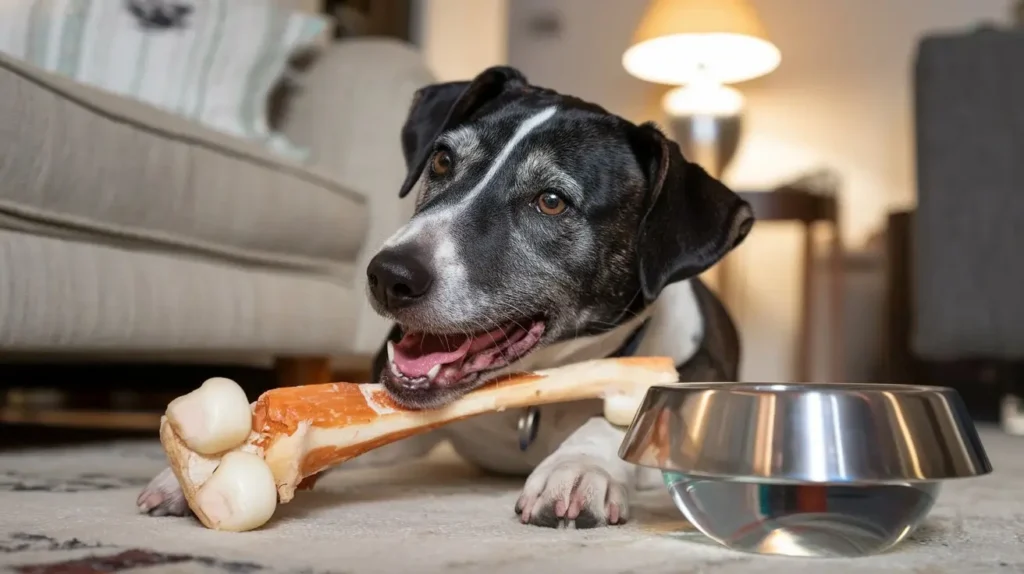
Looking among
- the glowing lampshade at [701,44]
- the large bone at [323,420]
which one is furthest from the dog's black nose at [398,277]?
the glowing lampshade at [701,44]

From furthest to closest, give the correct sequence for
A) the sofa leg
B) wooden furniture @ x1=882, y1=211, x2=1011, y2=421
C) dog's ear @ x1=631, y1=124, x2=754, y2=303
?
wooden furniture @ x1=882, y1=211, x2=1011, y2=421 → the sofa leg → dog's ear @ x1=631, y1=124, x2=754, y2=303

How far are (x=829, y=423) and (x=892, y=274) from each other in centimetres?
329

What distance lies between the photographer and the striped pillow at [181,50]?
7.23 ft

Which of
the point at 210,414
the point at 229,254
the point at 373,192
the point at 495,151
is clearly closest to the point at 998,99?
the point at 373,192

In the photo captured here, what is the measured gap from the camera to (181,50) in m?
2.46

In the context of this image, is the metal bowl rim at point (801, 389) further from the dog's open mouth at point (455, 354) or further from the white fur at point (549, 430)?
the dog's open mouth at point (455, 354)

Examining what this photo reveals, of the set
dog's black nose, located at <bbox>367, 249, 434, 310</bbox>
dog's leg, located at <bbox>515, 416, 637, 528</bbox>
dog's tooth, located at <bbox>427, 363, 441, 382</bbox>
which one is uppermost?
dog's black nose, located at <bbox>367, 249, 434, 310</bbox>

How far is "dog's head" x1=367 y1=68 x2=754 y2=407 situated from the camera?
4.21 ft

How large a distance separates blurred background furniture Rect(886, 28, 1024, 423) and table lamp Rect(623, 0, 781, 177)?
0.74 meters

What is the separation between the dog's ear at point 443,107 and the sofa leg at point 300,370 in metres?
0.80

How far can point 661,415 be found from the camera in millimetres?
1005

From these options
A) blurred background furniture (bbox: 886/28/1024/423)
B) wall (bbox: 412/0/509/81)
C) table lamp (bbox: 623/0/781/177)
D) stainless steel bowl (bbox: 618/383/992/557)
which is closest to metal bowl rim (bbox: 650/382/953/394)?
stainless steel bowl (bbox: 618/383/992/557)

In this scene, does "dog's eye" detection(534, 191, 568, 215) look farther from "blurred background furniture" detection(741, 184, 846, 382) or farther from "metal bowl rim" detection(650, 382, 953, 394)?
"blurred background furniture" detection(741, 184, 846, 382)

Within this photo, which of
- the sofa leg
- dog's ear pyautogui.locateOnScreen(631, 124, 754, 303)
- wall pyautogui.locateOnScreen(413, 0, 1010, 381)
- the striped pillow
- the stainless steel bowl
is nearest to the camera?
the stainless steel bowl
